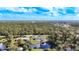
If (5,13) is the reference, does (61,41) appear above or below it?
below

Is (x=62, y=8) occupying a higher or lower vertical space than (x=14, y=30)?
higher
